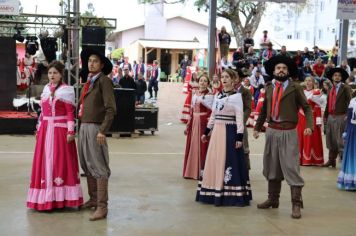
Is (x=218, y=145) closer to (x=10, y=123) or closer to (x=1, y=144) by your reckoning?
(x=1, y=144)

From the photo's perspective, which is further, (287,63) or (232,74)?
(232,74)

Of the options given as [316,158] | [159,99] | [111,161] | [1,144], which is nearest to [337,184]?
[316,158]

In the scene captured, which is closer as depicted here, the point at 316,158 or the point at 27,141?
the point at 316,158

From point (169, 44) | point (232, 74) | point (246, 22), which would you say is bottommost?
point (232, 74)

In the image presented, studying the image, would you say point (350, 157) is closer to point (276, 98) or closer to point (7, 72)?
point (276, 98)

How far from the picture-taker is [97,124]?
589 cm

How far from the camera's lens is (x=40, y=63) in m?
19.8

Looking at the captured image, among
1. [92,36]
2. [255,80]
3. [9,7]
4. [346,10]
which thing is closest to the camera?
[92,36]

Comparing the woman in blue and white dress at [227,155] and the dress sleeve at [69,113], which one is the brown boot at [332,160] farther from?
the dress sleeve at [69,113]

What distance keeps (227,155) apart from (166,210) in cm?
94

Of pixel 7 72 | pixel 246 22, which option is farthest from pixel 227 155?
pixel 246 22

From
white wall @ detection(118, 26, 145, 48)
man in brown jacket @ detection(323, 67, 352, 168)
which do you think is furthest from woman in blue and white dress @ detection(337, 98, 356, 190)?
white wall @ detection(118, 26, 145, 48)

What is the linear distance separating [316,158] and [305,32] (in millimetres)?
46105

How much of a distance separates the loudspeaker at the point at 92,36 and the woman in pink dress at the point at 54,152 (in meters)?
7.33
